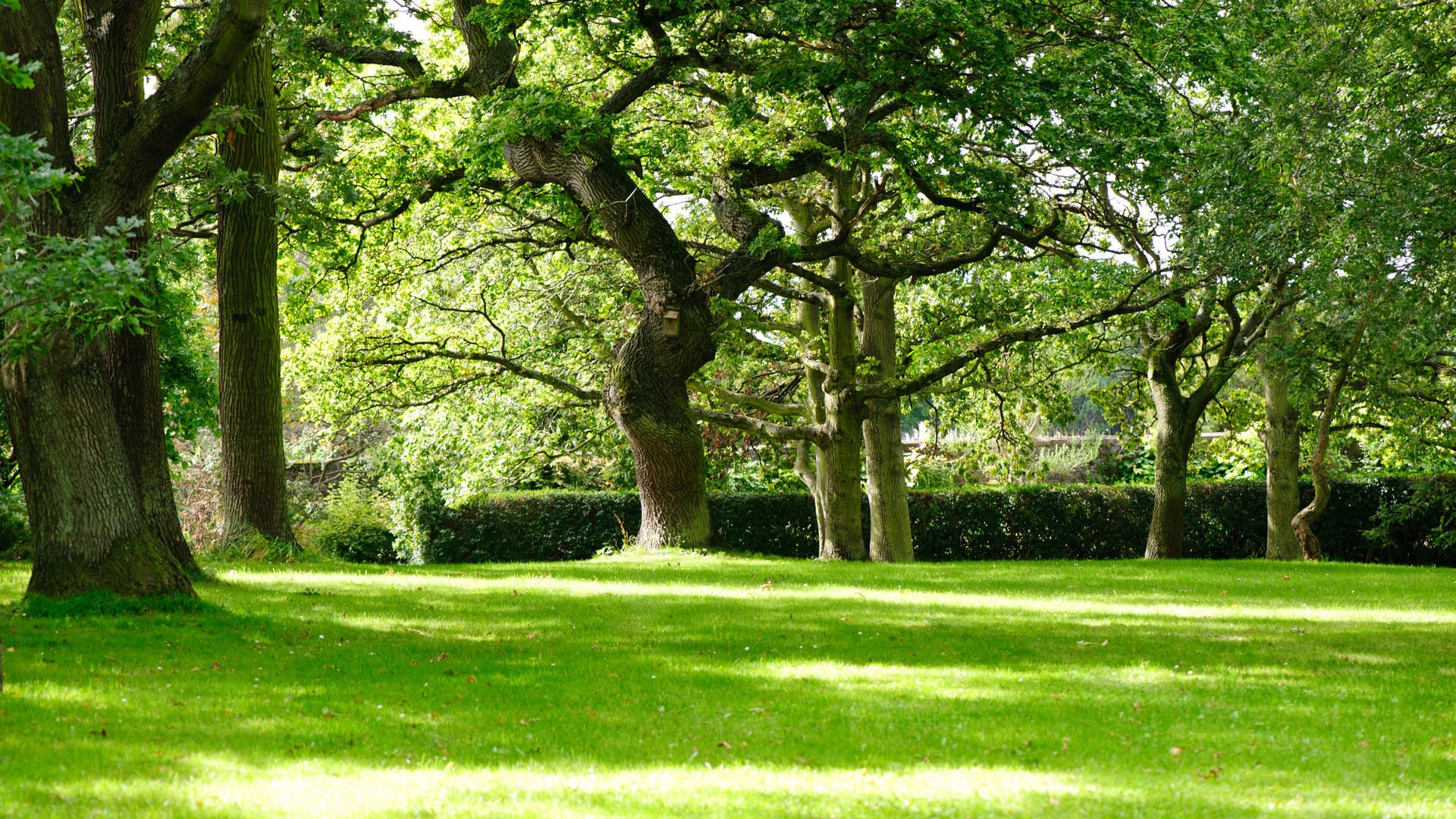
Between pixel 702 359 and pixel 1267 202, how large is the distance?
24.6 ft

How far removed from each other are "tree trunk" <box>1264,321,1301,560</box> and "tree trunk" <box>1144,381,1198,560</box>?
1455 mm

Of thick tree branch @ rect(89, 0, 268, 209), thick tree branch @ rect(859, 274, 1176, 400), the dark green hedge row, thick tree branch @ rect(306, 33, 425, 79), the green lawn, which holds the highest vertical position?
thick tree branch @ rect(306, 33, 425, 79)

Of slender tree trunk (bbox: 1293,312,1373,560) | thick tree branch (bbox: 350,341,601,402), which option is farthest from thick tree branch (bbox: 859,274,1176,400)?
thick tree branch (bbox: 350,341,601,402)

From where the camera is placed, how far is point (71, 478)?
30.1 feet

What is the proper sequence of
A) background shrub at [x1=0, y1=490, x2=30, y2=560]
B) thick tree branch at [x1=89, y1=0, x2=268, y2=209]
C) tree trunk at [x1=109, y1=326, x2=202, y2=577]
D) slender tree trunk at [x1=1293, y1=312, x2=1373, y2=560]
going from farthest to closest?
slender tree trunk at [x1=1293, y1=312, x2=1373, y2=560], background shrub at [x1=0, y1=490, x2=30, y2=560], tree trunk at [x1=109, y1=326, x2=202, y2=577], thick tree branch at [x1=89, y1=0, x2=268, y2=209]

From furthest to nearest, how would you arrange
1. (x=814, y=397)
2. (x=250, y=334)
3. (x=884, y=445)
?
(x=814, y=397) < (x=884, y=445) < (x=250, y=334)

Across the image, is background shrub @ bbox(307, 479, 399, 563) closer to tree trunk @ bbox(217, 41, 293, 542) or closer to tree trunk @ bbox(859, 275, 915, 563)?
tree trunk @ bbox(859, 275, 915, 563)

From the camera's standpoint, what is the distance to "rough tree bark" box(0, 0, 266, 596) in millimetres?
9148

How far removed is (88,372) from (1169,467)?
17163 mm

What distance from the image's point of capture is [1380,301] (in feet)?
34.1

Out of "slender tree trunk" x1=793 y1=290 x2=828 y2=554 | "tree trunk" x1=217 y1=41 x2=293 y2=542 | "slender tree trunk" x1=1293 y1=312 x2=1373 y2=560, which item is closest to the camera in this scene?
"tree trunk" x1=217 y1=41 x2=293 y2=542

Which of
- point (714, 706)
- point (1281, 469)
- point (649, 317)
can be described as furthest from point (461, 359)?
point (1281, 469)

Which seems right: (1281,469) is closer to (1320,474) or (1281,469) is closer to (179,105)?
(1320,474)

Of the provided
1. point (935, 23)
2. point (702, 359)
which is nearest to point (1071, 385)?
point (702, 359)
